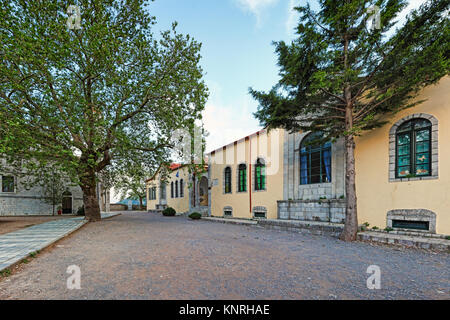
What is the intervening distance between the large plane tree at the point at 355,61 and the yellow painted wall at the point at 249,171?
4905mm

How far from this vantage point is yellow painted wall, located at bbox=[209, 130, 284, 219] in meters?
13.2

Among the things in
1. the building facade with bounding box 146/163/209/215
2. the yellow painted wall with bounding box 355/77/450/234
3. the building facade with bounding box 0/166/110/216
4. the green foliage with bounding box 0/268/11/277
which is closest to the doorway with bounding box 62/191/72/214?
the building facade with bounding box 0/166/110/216

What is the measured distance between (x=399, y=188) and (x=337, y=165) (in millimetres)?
2660

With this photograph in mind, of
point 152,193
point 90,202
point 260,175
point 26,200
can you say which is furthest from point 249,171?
point 152,193

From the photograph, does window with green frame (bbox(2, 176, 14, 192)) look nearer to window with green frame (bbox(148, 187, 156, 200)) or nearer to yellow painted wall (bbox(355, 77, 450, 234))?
window with green frame (bbox(148, 187, 156, 200))

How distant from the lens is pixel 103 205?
33.2 metres

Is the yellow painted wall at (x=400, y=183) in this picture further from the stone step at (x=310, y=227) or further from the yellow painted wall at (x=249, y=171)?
the yellow painted wall at (x=249, y=171)

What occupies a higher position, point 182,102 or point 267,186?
point 182,102

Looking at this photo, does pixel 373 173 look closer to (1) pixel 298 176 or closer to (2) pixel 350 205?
(2) pixel 350 205

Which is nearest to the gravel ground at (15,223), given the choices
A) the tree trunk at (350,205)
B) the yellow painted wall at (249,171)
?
the yellow painted wall at (249,171)

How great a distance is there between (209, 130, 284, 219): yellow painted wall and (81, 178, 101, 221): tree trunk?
8.93 meters

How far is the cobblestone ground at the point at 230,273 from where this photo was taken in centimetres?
326

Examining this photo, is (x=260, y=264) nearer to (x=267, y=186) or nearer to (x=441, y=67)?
(x=441, y=67)
